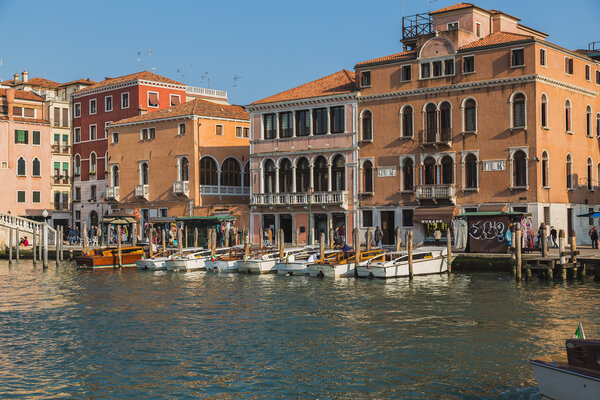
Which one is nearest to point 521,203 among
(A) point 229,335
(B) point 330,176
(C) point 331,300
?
(B) point 330,176

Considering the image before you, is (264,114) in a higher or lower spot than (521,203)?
higher

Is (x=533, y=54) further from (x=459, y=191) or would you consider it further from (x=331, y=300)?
(x=331, y=300)

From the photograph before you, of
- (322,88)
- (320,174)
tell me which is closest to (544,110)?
(320,174)

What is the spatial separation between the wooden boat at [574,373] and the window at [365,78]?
32280 mm

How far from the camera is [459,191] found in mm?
40938

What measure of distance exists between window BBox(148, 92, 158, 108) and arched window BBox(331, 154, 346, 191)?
1831 centimetres

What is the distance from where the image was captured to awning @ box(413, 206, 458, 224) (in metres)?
40.7

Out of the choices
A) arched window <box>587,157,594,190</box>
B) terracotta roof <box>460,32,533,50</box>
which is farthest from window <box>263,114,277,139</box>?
arched window <box>587,157,594,190</box>

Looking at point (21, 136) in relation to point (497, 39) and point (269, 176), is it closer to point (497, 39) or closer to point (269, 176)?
point (269, 176)

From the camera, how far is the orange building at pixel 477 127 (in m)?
39.2

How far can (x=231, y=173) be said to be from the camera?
174 feet

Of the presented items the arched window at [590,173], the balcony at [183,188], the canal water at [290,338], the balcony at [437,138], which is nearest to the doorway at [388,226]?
the balcony at [437,138]

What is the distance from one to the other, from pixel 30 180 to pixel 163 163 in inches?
575

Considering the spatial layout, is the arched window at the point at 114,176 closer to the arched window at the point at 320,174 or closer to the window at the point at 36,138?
the window at the point at 36,138
